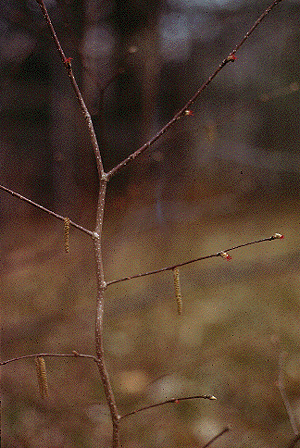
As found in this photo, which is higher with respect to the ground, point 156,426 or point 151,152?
point 151,152

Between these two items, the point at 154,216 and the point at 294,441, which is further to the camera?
the point at 154,216

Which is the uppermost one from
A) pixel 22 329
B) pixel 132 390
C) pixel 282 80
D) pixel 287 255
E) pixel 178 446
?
pixel 282 80

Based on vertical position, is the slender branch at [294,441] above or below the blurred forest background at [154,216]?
below

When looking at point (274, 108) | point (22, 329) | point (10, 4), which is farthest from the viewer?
point (274, 108)

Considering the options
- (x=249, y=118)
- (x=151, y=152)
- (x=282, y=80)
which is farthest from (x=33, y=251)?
(x=282, y=80)

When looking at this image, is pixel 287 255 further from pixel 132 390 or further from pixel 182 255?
pixel 132 390

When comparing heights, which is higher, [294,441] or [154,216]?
[154,216]

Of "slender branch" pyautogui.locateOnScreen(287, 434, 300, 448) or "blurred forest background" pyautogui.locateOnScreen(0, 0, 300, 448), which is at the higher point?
"blurred forest background" pyautogui.locateOnScreen(0, 0, 300, 448)

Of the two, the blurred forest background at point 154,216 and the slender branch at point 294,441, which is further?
the blurred forest background at point 154,216
